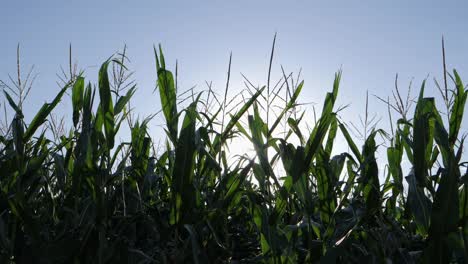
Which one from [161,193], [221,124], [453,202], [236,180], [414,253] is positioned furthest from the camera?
[161,193]

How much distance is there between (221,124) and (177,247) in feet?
1.57

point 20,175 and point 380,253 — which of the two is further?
point 20,175

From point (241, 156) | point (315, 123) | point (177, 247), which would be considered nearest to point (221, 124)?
point (241, 156)

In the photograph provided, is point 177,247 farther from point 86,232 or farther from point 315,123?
point 315,123

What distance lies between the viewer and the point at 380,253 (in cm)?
164

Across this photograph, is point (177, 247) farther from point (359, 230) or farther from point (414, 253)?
point (414, 253)

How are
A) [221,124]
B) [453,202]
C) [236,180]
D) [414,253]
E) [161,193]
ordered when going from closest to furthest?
[453,202], [414,253], [236,180], [221,124], [161,193]

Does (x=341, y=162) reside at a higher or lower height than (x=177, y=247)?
higher

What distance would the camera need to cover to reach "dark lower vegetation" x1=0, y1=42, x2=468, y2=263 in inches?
62.8

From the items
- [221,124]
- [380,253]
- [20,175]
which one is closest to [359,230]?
[380,253]

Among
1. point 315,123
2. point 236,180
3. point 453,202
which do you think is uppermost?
point 315,123

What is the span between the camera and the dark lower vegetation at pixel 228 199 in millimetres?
1596

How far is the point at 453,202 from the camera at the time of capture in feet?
4.80

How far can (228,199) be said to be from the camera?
Answer: 68.8 inches
